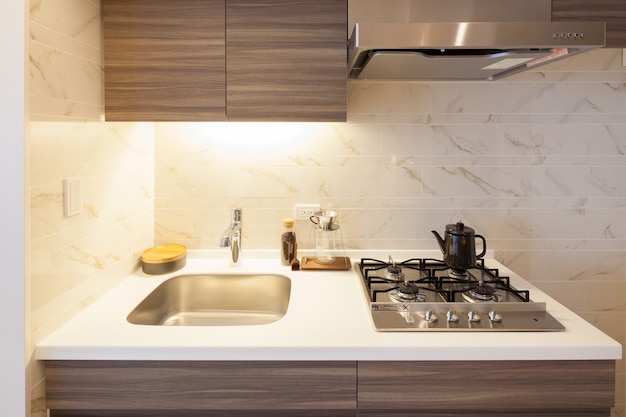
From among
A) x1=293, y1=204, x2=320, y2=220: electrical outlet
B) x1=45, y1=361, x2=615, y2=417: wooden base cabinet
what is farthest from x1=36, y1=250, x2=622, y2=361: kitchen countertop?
x1=293, y1=204, x2=320, y2=220: electrical outlet

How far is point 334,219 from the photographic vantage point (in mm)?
1949

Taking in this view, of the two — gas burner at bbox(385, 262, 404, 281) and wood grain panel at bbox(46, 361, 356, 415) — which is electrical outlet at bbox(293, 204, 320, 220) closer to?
gas burner at bbox(385, 262, 404, 281)

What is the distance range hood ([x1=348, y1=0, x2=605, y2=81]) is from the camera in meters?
1.33

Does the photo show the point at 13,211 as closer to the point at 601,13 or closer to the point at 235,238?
the point at 235,238

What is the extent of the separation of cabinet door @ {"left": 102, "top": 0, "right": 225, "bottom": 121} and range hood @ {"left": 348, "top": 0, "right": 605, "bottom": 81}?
1.61 ft

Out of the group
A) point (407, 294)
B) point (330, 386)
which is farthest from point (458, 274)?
point (330, 386)

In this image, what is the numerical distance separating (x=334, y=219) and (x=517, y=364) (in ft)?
3.00

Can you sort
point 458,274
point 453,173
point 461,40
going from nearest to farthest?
point 461,40
point 458,274
point 453,173

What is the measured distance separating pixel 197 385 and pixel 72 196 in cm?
65

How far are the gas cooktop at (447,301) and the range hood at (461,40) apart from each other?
73cm

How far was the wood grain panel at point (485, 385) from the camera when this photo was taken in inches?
48.6

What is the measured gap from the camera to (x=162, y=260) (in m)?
1.83

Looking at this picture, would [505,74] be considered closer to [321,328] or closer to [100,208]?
[321,328]

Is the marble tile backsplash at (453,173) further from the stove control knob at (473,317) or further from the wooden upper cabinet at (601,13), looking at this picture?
the stove control knob at (473,317)
